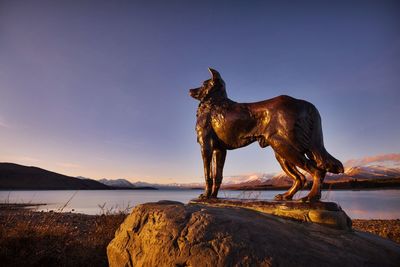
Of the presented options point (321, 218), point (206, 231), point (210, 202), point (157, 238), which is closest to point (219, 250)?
point (206, 231)

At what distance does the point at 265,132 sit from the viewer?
394 centimetres

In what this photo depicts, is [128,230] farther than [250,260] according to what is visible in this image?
Yes

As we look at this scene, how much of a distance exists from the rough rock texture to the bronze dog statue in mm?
692

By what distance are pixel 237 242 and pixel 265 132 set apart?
1.70 m

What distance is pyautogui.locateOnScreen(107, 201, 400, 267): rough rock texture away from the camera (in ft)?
8.34

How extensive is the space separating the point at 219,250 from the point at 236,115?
2084 millimetres

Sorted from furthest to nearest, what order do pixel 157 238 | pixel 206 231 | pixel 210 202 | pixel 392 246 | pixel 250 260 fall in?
pixel 210 202 < pixel 392 246 < pixel 157 238 < pixel 206 231 < pixel 250 260

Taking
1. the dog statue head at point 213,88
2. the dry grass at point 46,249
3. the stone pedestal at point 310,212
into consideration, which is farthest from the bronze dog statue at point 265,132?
the dry grass at point 46,249

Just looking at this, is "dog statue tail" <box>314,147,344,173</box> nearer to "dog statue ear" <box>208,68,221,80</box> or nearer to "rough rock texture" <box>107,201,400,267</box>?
"rough rock texture" <box>107,201,400,267</box>

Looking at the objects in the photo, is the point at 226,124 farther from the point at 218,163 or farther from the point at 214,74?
the point at 214,74

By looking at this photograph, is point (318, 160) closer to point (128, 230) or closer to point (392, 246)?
point (392, 246)

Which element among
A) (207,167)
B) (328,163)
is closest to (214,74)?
(207,167)

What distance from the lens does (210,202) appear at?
4188 millimetres

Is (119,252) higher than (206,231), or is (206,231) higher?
(206,231)
